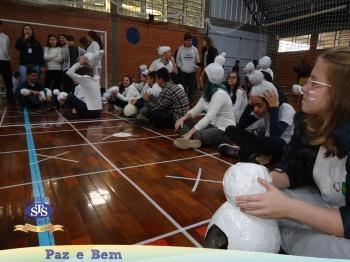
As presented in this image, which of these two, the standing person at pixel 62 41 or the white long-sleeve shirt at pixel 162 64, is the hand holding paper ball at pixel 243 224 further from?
the standing person at pixel 62 41

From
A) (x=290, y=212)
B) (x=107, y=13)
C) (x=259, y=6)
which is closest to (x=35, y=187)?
(x=290, y=212)

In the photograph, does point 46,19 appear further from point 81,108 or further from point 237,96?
point 237,96

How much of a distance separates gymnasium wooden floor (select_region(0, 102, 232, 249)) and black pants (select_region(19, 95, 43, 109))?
6.06 feet

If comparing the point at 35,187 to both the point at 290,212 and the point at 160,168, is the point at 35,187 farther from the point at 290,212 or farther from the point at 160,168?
the point at 290,212

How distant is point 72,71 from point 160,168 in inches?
102

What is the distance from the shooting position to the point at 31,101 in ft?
16.3

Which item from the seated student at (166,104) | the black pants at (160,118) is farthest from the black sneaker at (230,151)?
the black pants at (160,118)

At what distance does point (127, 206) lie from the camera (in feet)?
5.13

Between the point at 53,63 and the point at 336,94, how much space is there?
5593 mm

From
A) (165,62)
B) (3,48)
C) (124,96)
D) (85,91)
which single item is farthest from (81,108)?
(3,48)

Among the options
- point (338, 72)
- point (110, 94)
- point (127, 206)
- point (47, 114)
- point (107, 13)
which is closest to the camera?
point (338, 72)

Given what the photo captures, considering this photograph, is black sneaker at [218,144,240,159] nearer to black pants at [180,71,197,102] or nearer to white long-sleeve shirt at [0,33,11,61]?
black pants at [180,71,197,102]

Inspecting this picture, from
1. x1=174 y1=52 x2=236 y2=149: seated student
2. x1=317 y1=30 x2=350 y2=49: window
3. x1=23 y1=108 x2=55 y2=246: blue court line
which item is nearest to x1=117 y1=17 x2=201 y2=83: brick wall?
x1=317 y1=30 x2=350 y2=49: window

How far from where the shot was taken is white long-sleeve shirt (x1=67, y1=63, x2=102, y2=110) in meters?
4.05
